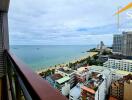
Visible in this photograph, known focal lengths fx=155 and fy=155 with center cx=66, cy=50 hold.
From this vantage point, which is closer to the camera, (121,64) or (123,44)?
(121,64)

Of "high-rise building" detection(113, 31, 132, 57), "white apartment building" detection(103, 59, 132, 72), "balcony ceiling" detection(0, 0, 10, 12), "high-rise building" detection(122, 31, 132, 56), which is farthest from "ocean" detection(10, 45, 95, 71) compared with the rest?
"high-rise building" detection(122, 31, 132, 56)

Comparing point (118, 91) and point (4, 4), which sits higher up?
point (4, 4)

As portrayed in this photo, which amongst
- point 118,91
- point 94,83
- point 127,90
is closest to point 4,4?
point 94,83

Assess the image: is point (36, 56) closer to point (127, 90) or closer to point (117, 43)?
point (127, 90)

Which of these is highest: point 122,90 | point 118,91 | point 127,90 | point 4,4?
point 4,4

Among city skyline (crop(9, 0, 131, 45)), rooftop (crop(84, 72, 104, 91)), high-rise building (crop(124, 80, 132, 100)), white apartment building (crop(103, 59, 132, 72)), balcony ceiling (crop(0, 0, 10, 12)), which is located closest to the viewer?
balcony ceiling (crop(0, 0, 10, 12))

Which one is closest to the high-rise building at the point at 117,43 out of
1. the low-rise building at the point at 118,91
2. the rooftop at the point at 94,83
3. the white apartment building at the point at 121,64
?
the white apartment building at the point at 121,64

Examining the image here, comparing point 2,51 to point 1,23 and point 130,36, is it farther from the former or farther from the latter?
point 130,36

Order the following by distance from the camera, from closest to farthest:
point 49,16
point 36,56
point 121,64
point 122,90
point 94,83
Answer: point 94,83 < point 122,90 < point 36,56 < point 49,16 < point 121,64

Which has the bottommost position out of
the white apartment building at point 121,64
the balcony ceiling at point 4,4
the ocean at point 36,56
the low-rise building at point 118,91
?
the low-rise building at point 118,91

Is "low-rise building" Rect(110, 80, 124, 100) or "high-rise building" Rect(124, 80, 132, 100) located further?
"low-rise building" Rect(110, 80, 124, 100)

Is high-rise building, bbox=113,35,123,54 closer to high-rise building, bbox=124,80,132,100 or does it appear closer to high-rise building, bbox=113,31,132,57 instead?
high-rise building, bbox=113,31,132,57

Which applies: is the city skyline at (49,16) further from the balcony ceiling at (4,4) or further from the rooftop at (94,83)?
the rooftop at (94,83)
